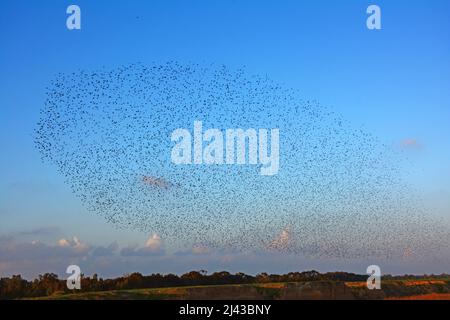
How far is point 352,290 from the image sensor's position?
36500 millimetres

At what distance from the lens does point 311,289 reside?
3597 cm

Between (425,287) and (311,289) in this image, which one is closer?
(311,289)
